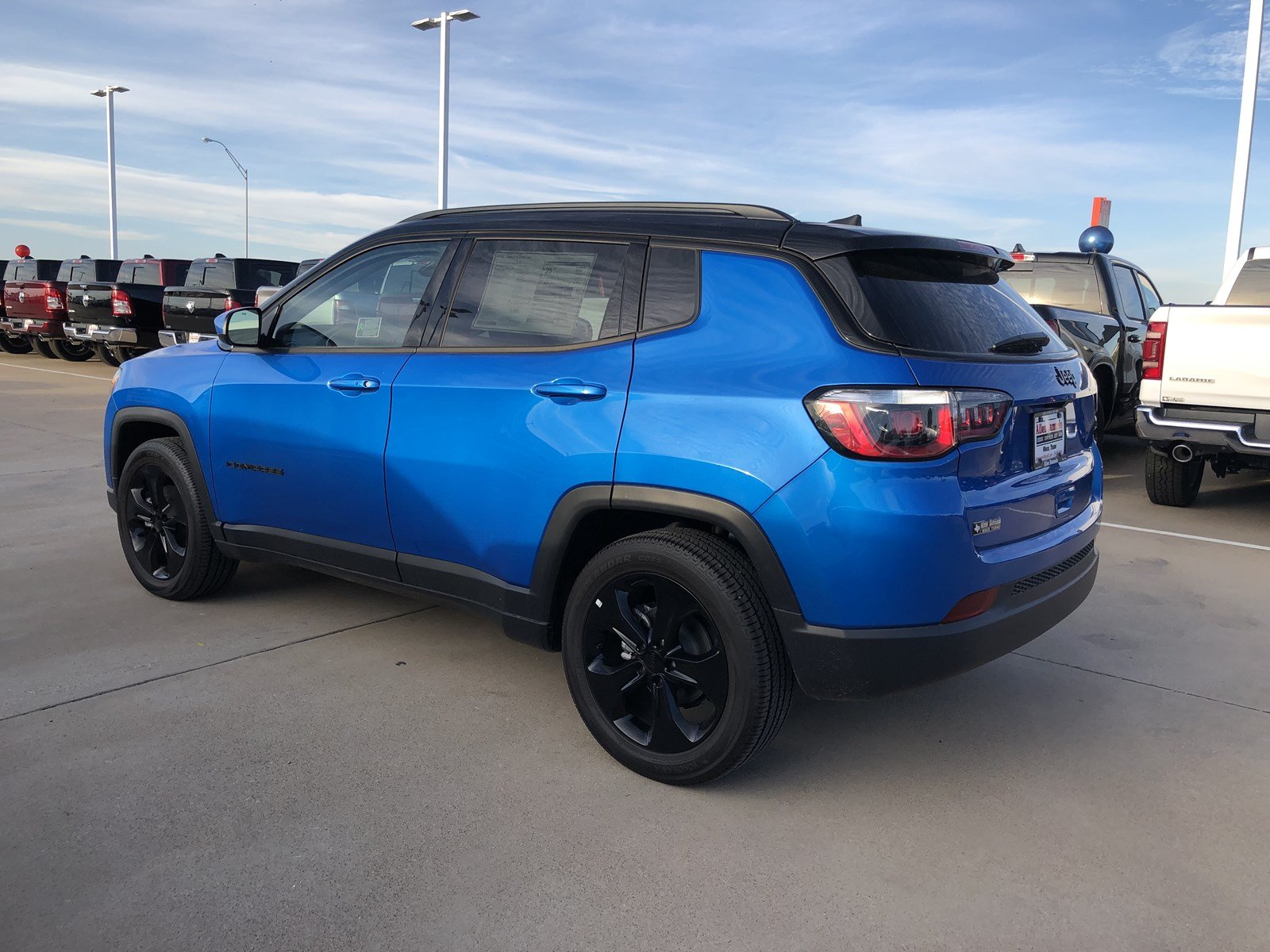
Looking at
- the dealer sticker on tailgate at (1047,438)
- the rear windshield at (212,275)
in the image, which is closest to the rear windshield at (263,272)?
the rear windshield at (212,275)

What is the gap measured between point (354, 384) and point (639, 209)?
1.23m

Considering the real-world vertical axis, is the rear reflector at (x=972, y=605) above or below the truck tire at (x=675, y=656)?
above

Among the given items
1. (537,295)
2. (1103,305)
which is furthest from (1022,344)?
(1103,305)

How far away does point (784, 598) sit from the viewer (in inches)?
116

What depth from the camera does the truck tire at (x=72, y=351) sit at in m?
20.6

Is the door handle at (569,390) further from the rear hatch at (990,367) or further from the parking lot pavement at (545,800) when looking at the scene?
the parking lot pavement at (545,800)

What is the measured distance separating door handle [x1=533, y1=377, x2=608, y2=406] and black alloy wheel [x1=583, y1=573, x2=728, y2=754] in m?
0.56

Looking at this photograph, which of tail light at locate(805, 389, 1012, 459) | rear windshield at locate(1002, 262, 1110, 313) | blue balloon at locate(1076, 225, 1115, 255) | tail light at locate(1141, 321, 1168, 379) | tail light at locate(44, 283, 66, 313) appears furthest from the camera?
tail light at locate(44, 283, 66, 313)

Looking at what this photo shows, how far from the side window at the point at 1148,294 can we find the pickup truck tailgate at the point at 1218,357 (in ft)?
12.2

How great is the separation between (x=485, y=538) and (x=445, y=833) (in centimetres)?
100

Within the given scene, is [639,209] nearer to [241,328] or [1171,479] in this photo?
[241,328]

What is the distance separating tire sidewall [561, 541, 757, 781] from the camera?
2998 mm

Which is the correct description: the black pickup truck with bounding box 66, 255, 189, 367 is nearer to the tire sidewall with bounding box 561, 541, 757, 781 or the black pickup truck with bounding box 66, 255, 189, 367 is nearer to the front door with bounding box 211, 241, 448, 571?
the front door with bounding box 211, 241, 448, 571

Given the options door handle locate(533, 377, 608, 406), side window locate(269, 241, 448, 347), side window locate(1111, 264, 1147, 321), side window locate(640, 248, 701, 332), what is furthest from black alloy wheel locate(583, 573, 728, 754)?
side window locate(1111, 264, 1147, 321)
